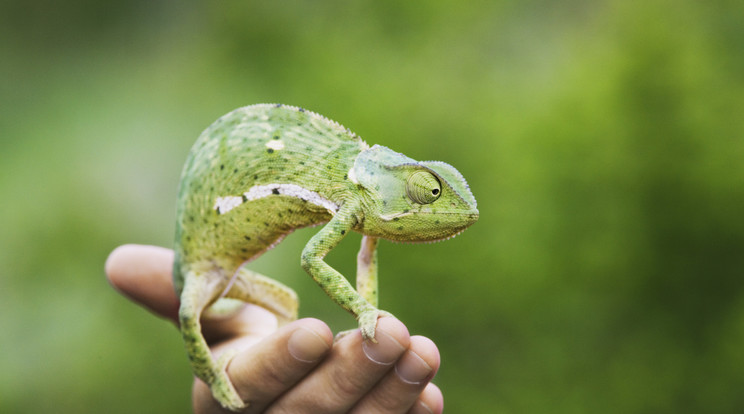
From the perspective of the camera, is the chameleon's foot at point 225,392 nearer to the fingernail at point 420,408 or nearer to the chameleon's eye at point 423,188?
the fingernail at point 420,408

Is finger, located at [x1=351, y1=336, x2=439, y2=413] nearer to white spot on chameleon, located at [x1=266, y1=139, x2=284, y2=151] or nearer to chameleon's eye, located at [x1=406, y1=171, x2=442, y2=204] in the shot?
chameleon's eye, located at [x1=406, y1=171, x2=442, y2=204]

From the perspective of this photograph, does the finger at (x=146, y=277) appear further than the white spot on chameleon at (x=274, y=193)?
Yes

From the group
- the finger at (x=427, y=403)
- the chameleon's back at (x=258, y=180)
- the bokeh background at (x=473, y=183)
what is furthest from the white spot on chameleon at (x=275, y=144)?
the bokeh background at (x=473, y=183)

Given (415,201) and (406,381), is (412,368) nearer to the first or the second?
(406,381)

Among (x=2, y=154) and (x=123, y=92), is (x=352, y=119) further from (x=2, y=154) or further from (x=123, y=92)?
(x=2, y=154)

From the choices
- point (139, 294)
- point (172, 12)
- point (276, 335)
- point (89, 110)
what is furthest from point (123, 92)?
point (276, 335)

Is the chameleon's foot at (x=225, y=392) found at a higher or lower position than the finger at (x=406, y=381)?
lower

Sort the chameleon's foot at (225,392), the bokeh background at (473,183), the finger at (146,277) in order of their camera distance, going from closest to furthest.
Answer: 1. the chameleon's foot at (225,392)
2. the finger at (146,277)
3. the bokeh background at (473,183)

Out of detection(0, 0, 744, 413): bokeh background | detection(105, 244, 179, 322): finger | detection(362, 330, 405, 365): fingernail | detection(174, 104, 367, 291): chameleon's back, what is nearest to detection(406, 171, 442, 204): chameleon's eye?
detection(174, 104, 367, 291): chameleon's back
